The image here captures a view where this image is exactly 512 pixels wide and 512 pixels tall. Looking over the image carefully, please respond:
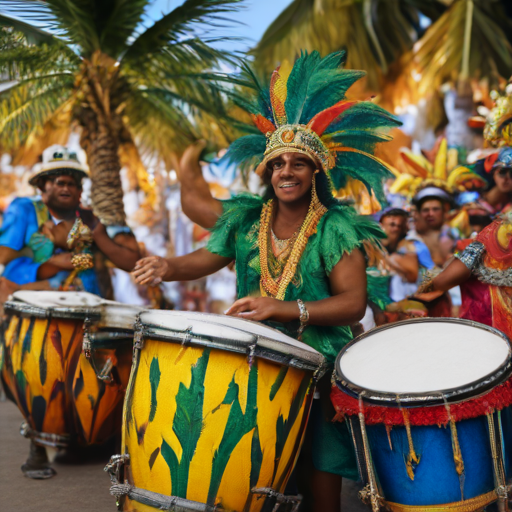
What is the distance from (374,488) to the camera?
8.18ft

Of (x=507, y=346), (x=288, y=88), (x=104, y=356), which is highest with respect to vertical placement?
(x=288, y=88)

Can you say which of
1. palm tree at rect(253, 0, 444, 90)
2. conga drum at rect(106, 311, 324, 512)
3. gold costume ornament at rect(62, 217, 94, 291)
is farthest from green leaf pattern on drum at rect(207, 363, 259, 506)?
palm tree at rect(253, 0, 444, 90)

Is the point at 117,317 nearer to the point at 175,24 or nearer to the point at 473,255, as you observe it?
the point at 473,255

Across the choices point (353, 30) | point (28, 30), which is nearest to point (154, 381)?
point (28, 30)

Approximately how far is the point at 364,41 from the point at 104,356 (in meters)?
11.6

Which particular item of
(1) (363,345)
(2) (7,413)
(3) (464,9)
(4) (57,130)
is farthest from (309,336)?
(3) (464,9)

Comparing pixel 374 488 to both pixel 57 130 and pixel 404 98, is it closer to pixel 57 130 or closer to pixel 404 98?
pixel 57 130

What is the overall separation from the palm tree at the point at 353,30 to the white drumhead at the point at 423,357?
9504 mm

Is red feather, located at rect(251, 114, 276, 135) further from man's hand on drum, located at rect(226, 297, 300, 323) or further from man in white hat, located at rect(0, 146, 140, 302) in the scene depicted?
man in white hat, located at rect(0, 146, 140, 302)

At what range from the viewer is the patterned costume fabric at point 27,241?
4.79 metres

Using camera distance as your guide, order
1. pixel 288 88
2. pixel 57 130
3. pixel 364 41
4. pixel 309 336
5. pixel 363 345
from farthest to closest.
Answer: pixel 364 41
pixel 57 130
pixel 288 88
pixel 309 336
pixel 363 345

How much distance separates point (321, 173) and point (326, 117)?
Answer: 282 millimetres

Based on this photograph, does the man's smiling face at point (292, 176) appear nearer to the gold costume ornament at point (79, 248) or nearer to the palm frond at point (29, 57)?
the gold costume ornament at point (79, 248)

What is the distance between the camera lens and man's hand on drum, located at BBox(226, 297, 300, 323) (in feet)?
8.92
